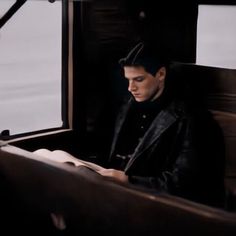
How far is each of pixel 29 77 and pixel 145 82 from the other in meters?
7.84

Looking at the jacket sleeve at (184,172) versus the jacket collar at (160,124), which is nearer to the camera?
the jacket sleeve at (184,172)

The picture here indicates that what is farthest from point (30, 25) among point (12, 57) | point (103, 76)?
point (103, 76)

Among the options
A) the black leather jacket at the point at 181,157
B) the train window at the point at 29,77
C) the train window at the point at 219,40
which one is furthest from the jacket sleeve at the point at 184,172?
the train window at the point at 219,40

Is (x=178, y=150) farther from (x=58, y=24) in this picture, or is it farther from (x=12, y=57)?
(x=12, y=57)

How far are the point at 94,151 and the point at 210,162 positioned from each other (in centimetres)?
84

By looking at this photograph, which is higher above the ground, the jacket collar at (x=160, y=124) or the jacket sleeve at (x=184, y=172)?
the jacket collar at (x=160, y=124)

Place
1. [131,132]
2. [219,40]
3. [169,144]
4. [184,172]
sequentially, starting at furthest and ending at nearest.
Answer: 1. [219,40]
2. [131,132]
3. [169,144]
4. [184,172]

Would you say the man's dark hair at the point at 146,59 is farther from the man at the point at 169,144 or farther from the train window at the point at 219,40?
the train window at the point at 219,40

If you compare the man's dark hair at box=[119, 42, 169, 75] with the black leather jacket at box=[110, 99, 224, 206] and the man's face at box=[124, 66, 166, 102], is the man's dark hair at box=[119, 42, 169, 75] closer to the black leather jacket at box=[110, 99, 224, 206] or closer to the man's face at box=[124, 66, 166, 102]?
the man's face at box=[124, 66, 166, 102]

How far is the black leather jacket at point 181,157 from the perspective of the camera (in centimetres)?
213

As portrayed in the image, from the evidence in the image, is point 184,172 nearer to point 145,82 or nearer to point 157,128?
point 157,128

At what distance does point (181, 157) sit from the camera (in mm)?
2143

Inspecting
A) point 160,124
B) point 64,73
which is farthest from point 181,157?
point 64,73

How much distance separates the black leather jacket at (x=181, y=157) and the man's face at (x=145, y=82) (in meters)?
0.09
